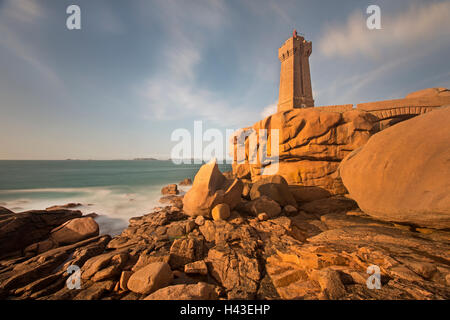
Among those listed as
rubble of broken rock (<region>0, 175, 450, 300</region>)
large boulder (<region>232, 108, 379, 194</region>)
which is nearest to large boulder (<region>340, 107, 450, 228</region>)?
rubble of broken rock (<region>0, 175, 450, 300</region>)

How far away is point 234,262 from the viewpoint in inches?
126

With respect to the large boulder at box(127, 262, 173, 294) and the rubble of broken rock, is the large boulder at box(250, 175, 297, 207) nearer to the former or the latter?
the rubble of broken rock

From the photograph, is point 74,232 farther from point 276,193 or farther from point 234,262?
point 276,193

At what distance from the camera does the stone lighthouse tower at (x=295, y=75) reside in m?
18.0

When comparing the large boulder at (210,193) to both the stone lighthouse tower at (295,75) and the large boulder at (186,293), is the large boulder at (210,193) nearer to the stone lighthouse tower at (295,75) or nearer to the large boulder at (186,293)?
the large boulder at (186,293)

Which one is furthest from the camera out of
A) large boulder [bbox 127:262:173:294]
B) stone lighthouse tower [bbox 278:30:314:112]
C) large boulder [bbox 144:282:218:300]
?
stone lighthouse tower [bbox 278:30:314:112]

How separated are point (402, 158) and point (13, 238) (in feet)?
37.1

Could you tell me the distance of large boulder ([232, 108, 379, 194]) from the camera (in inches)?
325

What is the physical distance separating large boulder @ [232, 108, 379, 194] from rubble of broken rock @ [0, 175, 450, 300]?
3.85 m

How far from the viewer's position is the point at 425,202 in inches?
109

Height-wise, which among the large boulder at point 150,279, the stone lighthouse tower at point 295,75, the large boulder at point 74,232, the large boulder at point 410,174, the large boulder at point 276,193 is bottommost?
the large boulder at point 74,232

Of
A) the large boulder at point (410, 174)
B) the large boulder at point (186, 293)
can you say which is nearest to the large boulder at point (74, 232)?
the large boulder at point (186, 293)

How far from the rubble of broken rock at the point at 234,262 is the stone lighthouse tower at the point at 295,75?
16.5 metres
